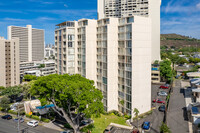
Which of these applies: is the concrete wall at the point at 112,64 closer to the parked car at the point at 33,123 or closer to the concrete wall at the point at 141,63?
the concrete wall at the point at 141,63

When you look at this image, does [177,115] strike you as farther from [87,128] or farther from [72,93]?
[72,93]

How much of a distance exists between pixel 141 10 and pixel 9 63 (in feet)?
270

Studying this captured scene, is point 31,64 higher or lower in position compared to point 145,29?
lower

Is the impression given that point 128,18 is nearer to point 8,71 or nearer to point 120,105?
point 120,105

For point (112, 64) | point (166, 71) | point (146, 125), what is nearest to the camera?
point (146, 125)

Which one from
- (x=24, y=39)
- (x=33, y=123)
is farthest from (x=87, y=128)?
(x=24, y=39)

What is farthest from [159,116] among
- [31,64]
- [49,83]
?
[31,64]

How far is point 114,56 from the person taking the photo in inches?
2106

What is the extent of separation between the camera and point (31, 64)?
152 m

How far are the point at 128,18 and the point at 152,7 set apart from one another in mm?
66407

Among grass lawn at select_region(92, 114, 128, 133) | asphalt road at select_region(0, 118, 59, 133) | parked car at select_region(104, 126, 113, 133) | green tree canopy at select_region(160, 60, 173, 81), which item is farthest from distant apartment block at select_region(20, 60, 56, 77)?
parked car at select_region(104, 126, 113, 133)

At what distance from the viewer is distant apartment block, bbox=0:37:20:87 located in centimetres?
9273

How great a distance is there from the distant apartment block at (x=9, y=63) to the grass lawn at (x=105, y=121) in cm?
6624

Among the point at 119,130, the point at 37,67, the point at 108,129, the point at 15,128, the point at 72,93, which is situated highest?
the point at 37,67
